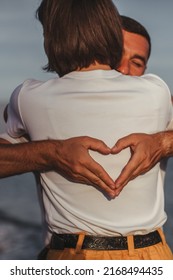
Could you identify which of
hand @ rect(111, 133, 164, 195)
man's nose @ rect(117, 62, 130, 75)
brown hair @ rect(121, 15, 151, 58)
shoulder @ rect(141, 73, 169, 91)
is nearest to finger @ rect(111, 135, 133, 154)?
hand @ rect(111, 133, 164, 195)

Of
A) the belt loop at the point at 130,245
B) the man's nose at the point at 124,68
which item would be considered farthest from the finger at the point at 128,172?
the man's nose at the point at 124,68

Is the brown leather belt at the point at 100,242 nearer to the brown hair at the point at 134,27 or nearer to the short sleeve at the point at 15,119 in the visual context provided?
the short sleeve at the point at 15,119

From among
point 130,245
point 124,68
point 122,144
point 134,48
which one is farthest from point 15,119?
point 134,48

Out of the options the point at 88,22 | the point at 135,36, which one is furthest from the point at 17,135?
the point at 135,36

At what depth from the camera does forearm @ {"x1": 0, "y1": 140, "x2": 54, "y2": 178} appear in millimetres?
3256

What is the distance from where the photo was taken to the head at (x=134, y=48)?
4.26m

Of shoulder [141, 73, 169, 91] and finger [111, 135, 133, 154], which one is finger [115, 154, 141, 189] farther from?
shoulder [141, 73, 169, 91]

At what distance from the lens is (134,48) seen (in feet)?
14.3

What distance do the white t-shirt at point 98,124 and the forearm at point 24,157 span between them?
0.22 feet

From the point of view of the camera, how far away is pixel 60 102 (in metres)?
3.11

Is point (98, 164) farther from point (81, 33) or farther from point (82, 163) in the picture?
point (81, 33)

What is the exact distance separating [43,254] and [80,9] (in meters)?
0.98

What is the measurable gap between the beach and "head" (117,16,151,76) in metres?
6.02

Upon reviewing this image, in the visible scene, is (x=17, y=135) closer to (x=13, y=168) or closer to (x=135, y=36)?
(x=13, y=168)
